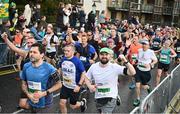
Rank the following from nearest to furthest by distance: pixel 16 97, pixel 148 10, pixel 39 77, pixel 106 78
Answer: pixel 39 77
pixel 106 78
pixel 16 97
pixel 148 10

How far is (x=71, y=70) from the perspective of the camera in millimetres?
8711

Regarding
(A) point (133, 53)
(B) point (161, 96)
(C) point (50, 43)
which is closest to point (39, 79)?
(B) point (161, 96)

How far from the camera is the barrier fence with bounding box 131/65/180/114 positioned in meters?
6.93

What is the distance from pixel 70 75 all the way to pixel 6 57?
7.23 meters

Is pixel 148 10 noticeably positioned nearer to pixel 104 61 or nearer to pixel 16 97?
pixel 16 97

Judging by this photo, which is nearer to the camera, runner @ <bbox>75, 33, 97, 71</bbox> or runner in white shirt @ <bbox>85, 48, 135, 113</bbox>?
runner in white shirt @ <bbox>85, 48, 135, 113</bbox>

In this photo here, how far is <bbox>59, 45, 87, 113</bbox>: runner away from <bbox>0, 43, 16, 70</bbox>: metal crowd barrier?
6.48 meters

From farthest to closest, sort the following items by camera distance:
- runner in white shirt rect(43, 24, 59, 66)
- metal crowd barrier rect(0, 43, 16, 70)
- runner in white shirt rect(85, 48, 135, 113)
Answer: metal crowd barrier rect(0, 43, 16, 70) < runner in white shirt rect(43, 24, 59, 66) < runner in white shirt rect(85, 48, 135, 113)

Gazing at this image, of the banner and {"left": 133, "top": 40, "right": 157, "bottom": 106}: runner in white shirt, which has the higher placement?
the banner

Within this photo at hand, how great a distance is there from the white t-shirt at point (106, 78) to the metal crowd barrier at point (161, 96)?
2.46 ft

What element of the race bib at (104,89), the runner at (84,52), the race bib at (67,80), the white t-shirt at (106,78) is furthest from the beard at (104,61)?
the runner at (84,52)

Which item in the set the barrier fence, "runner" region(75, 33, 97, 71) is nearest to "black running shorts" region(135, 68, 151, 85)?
the barrier fence

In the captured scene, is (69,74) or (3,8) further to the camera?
(3,8)

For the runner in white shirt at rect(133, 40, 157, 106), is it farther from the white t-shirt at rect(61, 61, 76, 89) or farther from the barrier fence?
the white t-shirt at rect(61, 61, 76, 89)
